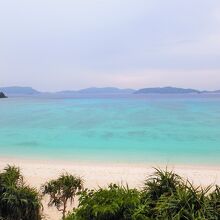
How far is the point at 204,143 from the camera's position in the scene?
143ft

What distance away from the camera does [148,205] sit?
8.89m

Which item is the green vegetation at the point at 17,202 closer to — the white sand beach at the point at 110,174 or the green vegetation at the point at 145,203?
the green vegetation at the point at 145,203

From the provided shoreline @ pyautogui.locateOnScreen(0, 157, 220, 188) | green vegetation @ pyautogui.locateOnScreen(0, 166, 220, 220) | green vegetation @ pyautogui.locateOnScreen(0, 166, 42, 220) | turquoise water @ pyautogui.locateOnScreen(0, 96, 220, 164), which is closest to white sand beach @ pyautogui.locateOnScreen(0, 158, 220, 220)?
shoreline @ pyautogui.locateOnScreen(0, 157, 220, 188)

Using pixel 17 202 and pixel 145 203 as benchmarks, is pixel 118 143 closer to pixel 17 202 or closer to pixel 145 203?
pixel 17 202

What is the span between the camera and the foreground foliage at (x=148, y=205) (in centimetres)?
810

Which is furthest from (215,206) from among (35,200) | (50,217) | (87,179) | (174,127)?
(174,127)

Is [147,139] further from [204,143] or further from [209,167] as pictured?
[209,167]

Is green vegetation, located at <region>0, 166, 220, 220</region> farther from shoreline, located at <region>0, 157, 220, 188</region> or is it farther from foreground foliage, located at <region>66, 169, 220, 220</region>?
shoreline, located at <region>0, 157, 220, 188</region>

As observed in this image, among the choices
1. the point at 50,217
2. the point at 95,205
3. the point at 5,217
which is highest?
the point at 95,205

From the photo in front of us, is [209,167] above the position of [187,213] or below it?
below

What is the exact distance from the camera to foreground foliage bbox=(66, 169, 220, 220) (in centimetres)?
810

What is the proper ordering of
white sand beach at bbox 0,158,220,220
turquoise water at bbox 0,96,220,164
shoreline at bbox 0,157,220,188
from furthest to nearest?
turquoise water at bbox 0,96,220,164
shoreline at bbox 0,157,220,188
white sand beach at bbox 0,158,220,220

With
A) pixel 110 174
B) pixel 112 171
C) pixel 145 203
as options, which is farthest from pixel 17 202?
pixel 112 171

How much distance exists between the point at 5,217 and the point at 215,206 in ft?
20.7
